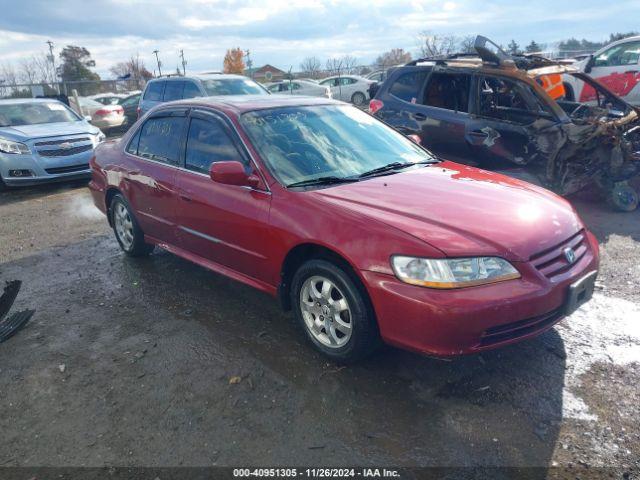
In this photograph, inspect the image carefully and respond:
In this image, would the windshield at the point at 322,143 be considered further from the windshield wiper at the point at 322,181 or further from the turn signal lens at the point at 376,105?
the turn signal lens at the point at 376,105

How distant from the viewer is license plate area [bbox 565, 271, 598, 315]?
2.82 m

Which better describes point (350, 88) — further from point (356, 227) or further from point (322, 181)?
point (356, 227)

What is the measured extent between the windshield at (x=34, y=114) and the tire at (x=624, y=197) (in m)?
9.90

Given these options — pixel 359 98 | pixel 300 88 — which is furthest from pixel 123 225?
pixel 359 98

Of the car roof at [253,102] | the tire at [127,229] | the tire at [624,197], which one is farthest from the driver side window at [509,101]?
the tire at [127,229]

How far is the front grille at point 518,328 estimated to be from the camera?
2.65m

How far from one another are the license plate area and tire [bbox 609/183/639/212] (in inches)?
156

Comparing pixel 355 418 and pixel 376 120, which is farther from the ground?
pixel 376 120

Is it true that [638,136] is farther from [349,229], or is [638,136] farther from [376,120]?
[349,229]

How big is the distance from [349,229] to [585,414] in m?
1.63

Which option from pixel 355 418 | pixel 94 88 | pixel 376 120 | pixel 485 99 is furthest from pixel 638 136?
pixel 94 88

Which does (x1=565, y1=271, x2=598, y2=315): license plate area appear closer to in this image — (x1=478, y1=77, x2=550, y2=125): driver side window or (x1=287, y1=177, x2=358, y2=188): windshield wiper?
(x1=287, y1=177, x2=358, y2=188): windshield wiper

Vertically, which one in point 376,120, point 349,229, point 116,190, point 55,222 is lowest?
point 55,222

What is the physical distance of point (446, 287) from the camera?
2.61m
